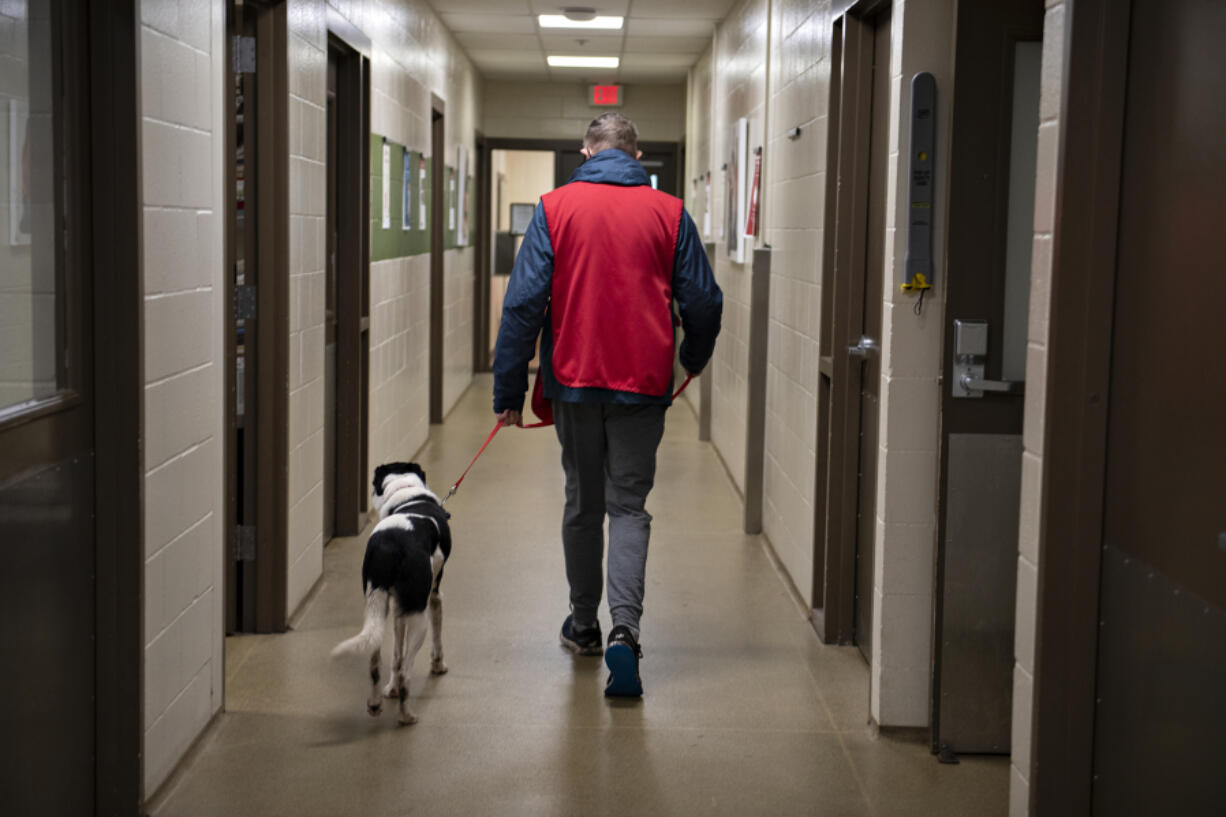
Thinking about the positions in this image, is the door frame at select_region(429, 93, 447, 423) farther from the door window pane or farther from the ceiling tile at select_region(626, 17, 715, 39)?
the door window pane

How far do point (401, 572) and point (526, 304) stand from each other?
34.8 inches

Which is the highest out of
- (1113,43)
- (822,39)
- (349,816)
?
(822,39)

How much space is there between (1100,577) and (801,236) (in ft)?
10.0

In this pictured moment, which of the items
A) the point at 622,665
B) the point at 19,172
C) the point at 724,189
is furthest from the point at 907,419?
the point at 724,189

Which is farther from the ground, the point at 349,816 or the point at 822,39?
the point at 822,39

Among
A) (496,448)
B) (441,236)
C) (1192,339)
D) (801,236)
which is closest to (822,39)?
(801,236)

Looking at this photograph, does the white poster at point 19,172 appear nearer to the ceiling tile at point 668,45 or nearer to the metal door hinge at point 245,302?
the metal door hinge at point 245,302

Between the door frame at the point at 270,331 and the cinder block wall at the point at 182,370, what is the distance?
2.35 ft

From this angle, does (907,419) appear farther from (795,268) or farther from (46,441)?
(46,441)

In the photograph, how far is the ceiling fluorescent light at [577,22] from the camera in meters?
9.12

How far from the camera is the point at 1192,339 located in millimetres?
1847

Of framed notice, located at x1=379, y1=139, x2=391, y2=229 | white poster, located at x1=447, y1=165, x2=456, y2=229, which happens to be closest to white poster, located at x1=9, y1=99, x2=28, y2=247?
framed notice, located at x1=379, y1=139, x2=391, y2=229

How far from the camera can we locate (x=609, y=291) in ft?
12.7

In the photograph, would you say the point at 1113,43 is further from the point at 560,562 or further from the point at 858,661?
the point at 560,562
